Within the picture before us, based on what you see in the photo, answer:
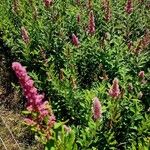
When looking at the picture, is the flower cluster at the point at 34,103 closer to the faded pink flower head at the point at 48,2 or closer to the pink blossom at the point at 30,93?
the pink blossom at the point at 30,93

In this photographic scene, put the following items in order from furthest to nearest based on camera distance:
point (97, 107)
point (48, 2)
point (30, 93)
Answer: point (48, 2)
point (97, 107)
point (30, 93)

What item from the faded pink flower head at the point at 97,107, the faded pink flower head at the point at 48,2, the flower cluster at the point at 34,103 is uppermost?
the faded pink flower head at the point at 48,2

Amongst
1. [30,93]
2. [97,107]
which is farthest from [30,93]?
[97,107]

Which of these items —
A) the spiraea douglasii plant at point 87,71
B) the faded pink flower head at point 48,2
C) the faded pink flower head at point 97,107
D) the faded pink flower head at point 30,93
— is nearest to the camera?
the faded pink flower head at point 30,93

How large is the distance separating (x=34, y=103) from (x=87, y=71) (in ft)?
9.59

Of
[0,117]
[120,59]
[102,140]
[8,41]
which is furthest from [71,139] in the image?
[8,41]

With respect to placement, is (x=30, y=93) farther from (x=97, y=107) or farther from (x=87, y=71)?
(x=87, y=71)

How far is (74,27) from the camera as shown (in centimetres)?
642

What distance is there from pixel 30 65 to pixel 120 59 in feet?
5.66

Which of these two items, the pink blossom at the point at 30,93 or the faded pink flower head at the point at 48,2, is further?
the faded pink flower head at the point at 48,2

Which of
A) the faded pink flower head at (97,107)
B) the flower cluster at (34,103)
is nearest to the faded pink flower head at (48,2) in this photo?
the faded pink flower head at (97,107)

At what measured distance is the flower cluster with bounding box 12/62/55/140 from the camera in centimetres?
280

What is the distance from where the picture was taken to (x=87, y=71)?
5.84m

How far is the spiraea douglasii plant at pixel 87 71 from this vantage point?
4223 millimetres
